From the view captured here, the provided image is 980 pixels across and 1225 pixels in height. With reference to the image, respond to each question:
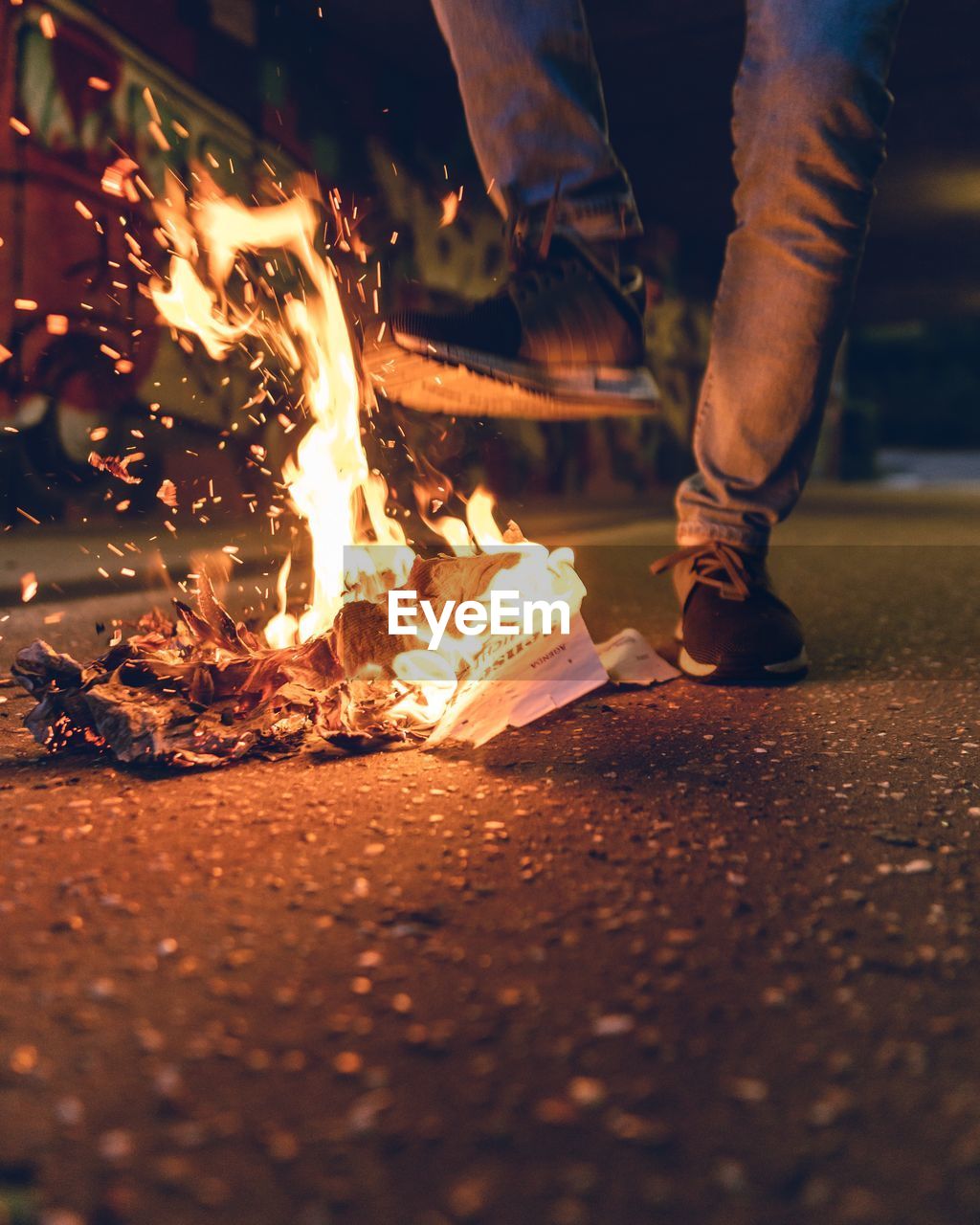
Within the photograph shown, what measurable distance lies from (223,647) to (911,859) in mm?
1144

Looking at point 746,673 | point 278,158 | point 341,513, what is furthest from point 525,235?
point 278,158

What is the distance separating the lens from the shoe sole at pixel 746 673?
1947 mm

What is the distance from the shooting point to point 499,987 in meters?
0.82

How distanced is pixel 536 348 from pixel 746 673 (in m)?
0.70

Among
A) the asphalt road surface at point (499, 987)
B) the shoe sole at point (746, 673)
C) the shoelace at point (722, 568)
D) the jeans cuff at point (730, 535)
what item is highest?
the jeans cuff at point (730, 535)

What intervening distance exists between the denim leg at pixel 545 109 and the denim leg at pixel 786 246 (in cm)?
26

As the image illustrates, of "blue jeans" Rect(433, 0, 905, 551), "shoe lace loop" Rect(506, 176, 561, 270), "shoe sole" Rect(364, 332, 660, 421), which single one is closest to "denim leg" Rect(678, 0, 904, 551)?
"blue jeans" Rect(433, 0, 905, 551)

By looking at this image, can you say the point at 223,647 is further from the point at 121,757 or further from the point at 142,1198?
the point at 142,1198

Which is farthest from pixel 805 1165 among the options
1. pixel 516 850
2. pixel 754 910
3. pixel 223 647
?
pixel 223 647

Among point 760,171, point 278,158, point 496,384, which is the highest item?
point 278,158

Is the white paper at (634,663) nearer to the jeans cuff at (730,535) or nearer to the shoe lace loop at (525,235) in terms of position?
the jeans cuff at (730,535)

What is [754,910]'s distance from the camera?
0.97 m

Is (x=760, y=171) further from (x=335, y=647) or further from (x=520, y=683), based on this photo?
(x=335, y=647)

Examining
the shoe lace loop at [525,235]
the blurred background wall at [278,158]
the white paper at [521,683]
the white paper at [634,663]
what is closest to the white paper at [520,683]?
the white paper at [521,683]
